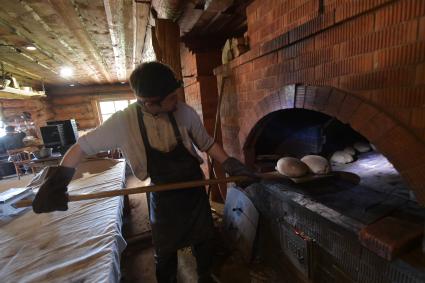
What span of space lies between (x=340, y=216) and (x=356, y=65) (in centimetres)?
84

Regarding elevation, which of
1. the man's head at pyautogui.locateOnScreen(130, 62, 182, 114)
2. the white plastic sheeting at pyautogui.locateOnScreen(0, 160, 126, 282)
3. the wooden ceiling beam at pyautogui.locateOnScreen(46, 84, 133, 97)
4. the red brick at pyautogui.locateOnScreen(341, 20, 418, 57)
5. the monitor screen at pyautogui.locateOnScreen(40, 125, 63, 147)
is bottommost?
the white plastic sheeting at pyautogui.locateOnScreen(0, 160, 126, 282)

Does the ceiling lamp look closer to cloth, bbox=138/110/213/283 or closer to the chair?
the chair

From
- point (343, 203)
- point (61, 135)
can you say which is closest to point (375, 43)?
point (343, 203)

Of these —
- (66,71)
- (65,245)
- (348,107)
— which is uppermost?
(66,71)

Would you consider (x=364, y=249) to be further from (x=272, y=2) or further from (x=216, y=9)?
(x=216, y=9)

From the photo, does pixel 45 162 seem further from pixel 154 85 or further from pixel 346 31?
pixel 346 31

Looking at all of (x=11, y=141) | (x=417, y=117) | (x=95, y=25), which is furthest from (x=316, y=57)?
(x=11, y=141)

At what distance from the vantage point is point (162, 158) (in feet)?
4.95

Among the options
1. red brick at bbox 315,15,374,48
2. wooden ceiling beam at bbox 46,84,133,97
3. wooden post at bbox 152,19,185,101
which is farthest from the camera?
wooden ceiling beam at bbox 46,84,133,97

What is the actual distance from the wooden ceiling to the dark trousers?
2.17 m

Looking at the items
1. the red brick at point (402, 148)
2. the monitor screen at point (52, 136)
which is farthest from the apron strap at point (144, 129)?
the monitor screen at point (52, 136)

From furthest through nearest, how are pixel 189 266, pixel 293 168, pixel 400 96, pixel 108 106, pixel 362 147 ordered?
pixel 108 106 < pixel 189 266 < pixel 362 147 < pixel 293 168 < pixel 400 96

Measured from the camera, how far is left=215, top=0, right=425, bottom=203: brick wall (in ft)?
3.30

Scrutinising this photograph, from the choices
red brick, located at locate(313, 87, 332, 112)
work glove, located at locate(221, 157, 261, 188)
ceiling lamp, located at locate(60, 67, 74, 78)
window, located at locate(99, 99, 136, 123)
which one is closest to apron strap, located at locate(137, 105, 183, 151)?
work glove, located at locate(221, 157, 261, 188)
